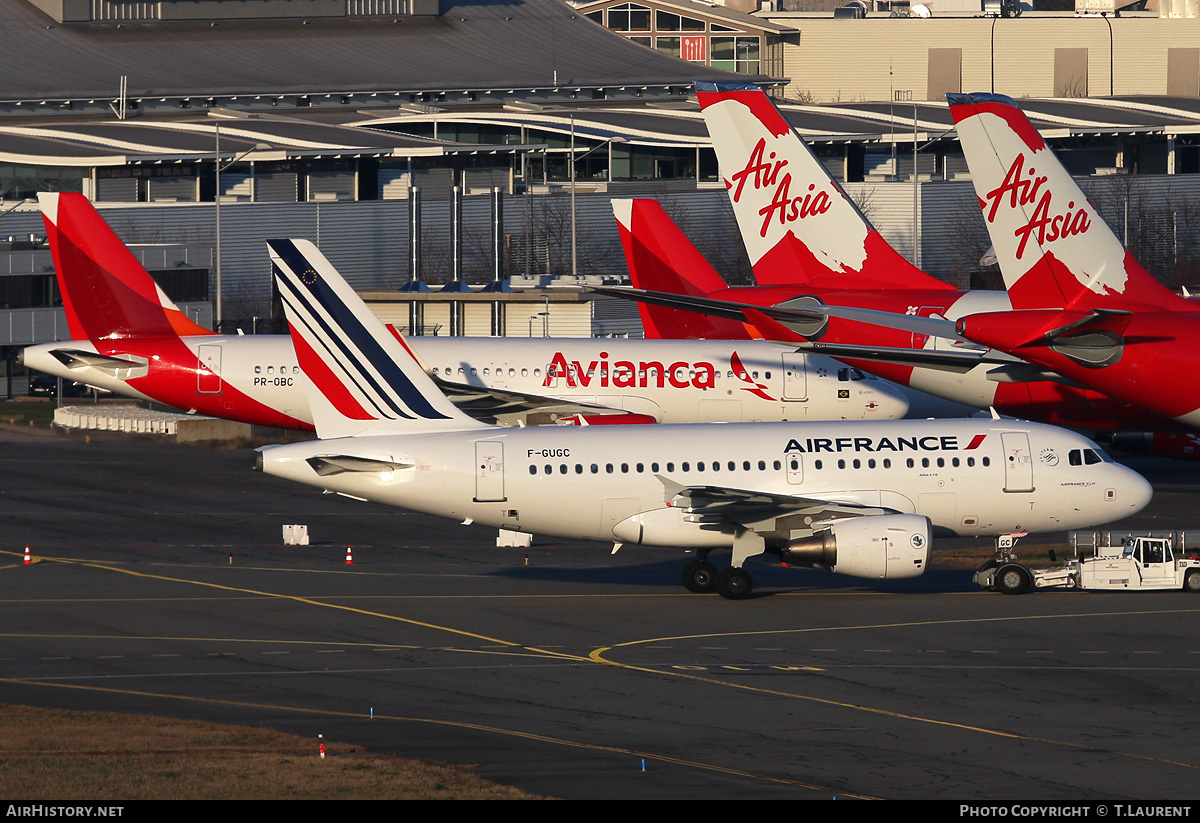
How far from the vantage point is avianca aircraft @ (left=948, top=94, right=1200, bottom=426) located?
4094 centimetres

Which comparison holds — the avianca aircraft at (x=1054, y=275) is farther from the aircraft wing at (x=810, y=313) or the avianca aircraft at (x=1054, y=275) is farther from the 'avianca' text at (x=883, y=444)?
the aircraft wing at (x=810, y=313)

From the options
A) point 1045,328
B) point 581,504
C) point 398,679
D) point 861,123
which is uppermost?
point 861,123

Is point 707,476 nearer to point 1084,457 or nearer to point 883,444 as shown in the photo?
point 883,444

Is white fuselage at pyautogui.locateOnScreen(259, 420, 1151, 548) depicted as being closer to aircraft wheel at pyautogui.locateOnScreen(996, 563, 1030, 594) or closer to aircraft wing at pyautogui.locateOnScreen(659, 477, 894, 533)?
aircraft wing at pyautogui.locateOnScreen(659, 477, 894, 533)

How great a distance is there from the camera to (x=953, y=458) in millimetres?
39875

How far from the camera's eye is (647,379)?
201 ft

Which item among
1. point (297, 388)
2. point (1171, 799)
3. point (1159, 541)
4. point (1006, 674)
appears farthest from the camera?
point (297, 388)

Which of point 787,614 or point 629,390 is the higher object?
point 629,390

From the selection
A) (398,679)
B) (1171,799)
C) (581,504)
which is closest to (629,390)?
(581,504)

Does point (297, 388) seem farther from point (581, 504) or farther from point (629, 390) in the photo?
point (581, 504)

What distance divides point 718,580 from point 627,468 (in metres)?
Result: 3.45

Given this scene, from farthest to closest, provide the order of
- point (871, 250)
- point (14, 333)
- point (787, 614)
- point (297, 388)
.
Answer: point (14, 333)
point (297, 388)
point (871, 250)
point (787, 614)

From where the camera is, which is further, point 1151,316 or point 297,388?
point 297,388

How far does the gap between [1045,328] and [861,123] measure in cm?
10360
